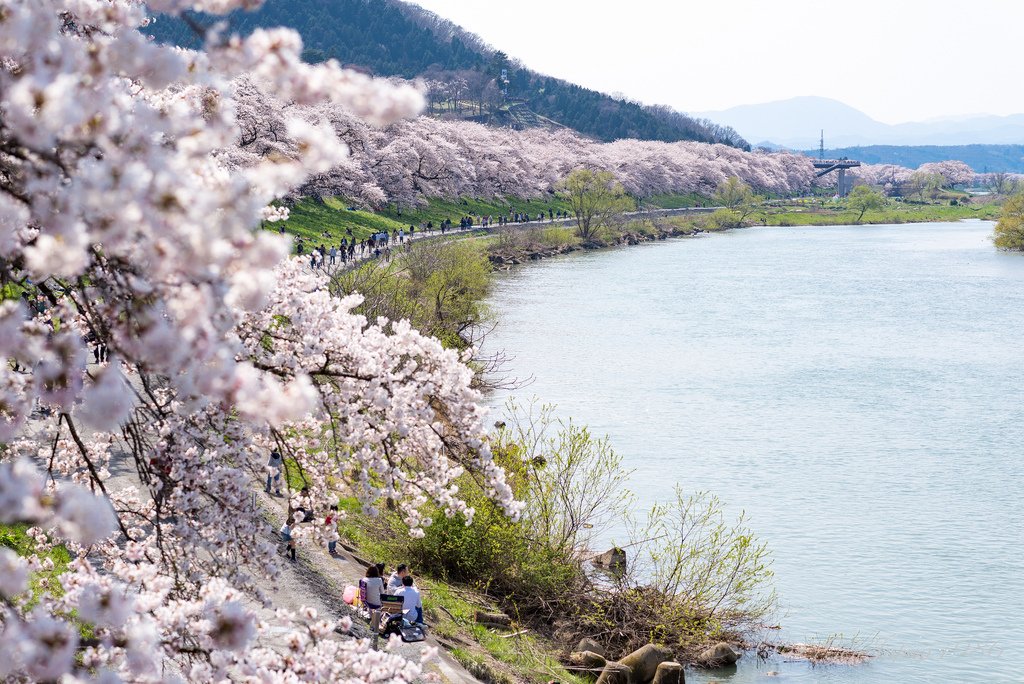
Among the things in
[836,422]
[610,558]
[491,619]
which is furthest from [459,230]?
[491,619]

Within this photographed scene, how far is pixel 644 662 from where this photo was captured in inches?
765

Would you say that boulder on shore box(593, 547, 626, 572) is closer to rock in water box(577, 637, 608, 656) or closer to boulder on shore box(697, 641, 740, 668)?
boulder on shore box(697, 641, 740, 668)

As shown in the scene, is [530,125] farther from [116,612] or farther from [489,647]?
[116,612]

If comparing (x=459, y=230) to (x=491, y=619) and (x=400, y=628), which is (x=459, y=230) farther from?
(x=400, y=628)

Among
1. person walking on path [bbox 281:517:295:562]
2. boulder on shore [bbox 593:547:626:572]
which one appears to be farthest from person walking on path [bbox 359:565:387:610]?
boulder on shore [bbox 593:547:626:572]

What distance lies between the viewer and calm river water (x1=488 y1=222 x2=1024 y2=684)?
79.4 feet

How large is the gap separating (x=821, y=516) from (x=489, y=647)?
45.7 ft

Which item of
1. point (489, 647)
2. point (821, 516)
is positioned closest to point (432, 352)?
point (489, 647)

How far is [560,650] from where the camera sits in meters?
20.2

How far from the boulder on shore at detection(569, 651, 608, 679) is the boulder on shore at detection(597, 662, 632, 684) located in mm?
411

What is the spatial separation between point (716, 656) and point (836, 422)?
722 inches

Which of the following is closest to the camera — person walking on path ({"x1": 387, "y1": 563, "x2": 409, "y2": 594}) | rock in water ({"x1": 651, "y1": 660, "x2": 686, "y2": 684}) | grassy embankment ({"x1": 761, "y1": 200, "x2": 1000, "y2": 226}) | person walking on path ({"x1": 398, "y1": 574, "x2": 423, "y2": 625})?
person walking on path ({"x1": 398, "y1": 574, "x2": 423, "y2": 625})

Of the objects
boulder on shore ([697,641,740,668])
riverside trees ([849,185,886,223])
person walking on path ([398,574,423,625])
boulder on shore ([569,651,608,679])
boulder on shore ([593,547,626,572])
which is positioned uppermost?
riverside trees ([849,185,886,223])

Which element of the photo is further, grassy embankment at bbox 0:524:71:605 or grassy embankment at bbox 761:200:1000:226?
grassy embankment at bbox 761:200:1000:226
